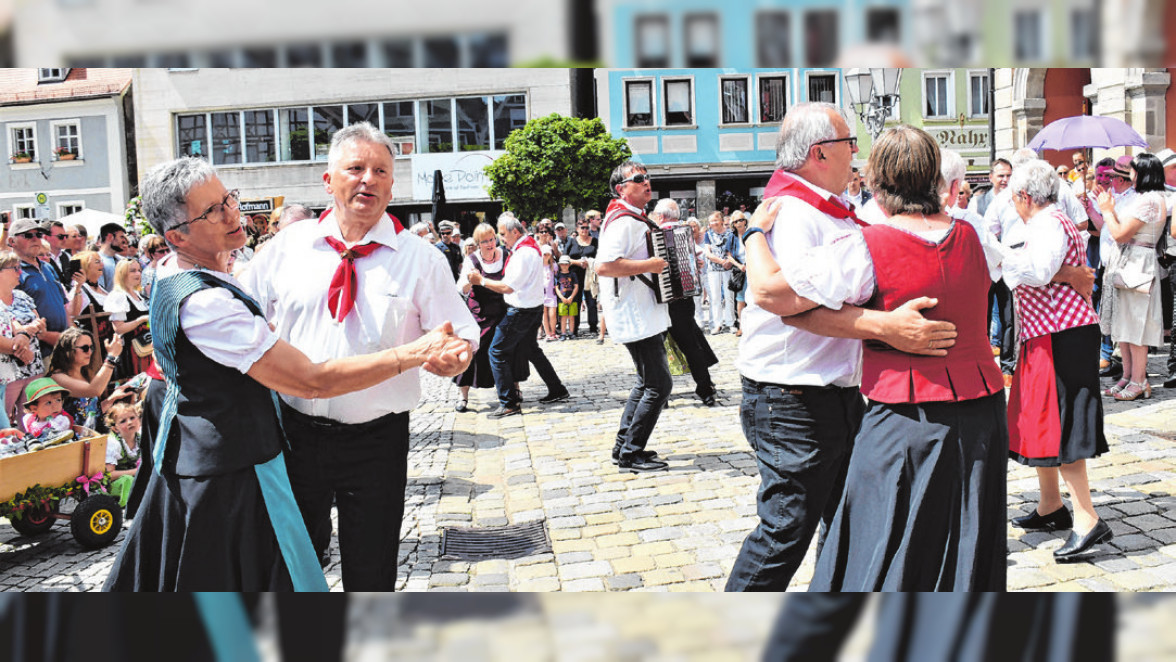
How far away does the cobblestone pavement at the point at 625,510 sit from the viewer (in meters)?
4.36

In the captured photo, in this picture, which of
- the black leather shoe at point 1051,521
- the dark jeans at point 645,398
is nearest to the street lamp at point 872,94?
the black leather shoe at point 1051,521

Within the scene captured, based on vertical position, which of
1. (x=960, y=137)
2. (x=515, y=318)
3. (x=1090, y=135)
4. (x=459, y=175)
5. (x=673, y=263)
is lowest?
(x=515, y=318)

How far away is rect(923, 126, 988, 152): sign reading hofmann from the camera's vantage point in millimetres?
3527

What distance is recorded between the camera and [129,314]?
755 cm

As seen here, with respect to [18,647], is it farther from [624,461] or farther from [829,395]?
[624,461]

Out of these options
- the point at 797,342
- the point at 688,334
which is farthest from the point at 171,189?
the point at 688,334

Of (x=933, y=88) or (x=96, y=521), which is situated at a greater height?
(x=933, y=88)

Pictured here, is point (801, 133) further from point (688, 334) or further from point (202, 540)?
point (688, 334)

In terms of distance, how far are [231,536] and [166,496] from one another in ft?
0.70

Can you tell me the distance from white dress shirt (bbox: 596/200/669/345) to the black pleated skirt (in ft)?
13.6

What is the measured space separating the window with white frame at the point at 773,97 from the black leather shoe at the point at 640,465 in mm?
3062

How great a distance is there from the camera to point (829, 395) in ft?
11.3

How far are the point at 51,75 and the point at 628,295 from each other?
225 inches

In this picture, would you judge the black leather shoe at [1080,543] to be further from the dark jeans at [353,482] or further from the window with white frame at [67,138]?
the window with white frame at [67,138]
